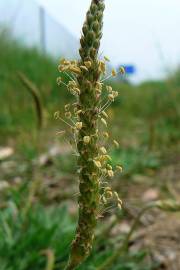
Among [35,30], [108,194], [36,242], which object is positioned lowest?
[36,242]

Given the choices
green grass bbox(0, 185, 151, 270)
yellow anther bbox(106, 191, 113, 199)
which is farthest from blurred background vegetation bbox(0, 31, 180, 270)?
yellow anther bbox(106, 191, 113, 199)

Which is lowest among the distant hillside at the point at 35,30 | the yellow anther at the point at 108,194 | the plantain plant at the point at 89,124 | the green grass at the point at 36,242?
the green grass at the point at 36,242

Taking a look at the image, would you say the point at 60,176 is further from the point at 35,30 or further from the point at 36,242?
the point at 35,30

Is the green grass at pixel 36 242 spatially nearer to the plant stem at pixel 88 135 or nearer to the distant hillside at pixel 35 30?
the plant stem at pixel 88 135

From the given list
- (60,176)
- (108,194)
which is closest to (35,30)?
(60,176)

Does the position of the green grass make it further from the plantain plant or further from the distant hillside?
the distant hillside

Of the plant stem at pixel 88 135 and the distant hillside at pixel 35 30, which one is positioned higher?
the distant hillside at pixel 35 30

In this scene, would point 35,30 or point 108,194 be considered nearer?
point 108,194

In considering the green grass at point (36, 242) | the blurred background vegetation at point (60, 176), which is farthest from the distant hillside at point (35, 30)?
the green grass at point (36, 242)
